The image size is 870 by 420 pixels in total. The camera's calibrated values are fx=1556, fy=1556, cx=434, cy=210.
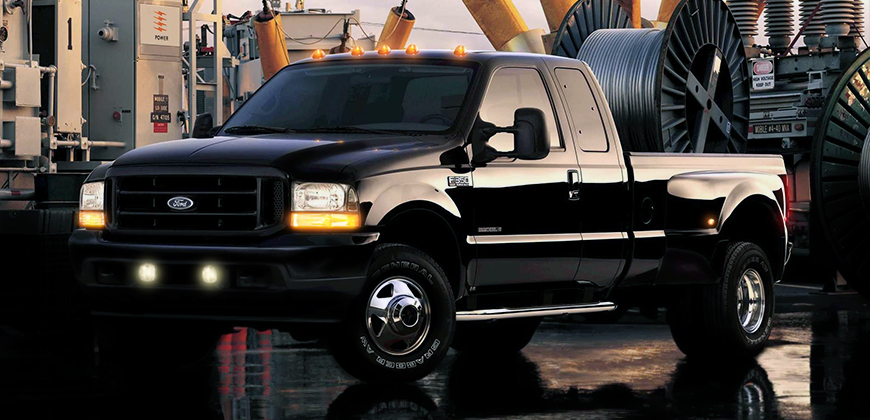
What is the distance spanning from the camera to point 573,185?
32.1 feet

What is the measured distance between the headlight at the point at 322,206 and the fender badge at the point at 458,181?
2.60 feet

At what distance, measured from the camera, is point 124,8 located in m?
21.7

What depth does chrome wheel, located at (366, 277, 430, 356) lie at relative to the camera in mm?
8578

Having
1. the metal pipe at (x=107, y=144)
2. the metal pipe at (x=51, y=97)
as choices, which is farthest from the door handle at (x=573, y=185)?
the metal pipe at (x=107, y=144)

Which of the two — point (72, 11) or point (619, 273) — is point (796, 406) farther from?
point (72, 11)

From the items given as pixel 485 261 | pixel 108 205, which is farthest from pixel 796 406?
pixel 108 205

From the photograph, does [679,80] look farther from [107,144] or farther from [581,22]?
[107,144]

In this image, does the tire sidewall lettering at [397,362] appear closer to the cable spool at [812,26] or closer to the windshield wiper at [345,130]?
the windshield wiper at [345,130]

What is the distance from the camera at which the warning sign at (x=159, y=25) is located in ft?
71.7

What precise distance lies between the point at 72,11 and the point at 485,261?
12187 millimetres

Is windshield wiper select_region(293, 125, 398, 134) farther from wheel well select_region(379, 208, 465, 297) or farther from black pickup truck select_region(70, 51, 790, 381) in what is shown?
wheel well select_region(379, 208, 465, 297)

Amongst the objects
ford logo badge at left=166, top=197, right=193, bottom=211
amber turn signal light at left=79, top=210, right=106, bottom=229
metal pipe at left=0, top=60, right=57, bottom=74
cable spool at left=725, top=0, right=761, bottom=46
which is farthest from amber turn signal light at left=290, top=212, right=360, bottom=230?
cable spool at left=725, top=0, right=761, bottom=46

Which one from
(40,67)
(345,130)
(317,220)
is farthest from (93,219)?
(40,67)

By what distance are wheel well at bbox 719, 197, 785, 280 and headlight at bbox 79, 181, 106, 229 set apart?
4781mm
